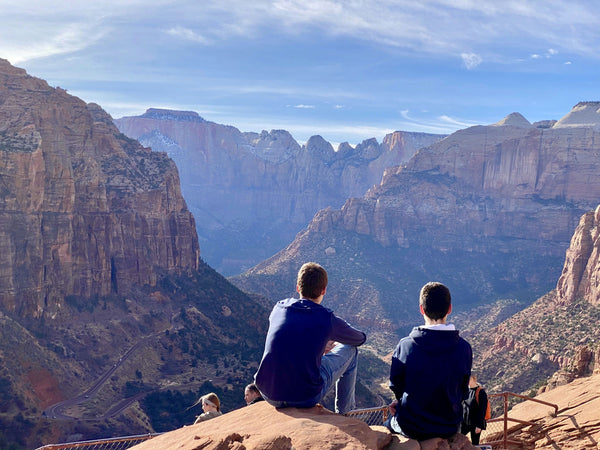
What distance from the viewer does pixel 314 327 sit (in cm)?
851

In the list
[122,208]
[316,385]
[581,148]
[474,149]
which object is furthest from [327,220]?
[316,385]

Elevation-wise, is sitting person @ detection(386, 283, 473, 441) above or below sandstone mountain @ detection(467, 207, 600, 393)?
above

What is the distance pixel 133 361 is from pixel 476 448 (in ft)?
177

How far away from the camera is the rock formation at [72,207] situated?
57688 mm

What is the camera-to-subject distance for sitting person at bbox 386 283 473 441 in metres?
8.27

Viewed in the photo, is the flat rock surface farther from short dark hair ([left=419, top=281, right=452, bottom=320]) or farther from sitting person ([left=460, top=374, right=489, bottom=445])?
short dark hair ([left=419, top=281, right=452, bottom=320])

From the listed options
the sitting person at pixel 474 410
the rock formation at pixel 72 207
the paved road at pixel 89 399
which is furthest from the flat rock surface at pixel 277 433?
the rock formation at pixel 72 207

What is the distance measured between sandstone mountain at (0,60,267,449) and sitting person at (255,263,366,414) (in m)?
36.7

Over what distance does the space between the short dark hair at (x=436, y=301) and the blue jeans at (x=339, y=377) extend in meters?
1.69

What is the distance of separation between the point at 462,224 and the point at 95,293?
11040 centimetres

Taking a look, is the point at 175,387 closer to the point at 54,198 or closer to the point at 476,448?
the point at 54,198

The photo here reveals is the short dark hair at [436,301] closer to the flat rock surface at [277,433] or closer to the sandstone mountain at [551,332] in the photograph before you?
the flat rock surface at [277,433]

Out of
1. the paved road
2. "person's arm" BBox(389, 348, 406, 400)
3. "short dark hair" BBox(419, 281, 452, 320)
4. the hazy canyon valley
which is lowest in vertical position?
the paved road

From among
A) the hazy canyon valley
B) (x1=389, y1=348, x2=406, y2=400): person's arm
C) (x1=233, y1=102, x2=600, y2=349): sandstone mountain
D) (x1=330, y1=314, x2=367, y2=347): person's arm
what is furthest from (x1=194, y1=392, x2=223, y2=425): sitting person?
(x1=233, y1=102, x2=600, y2=349): sandstone mountain
